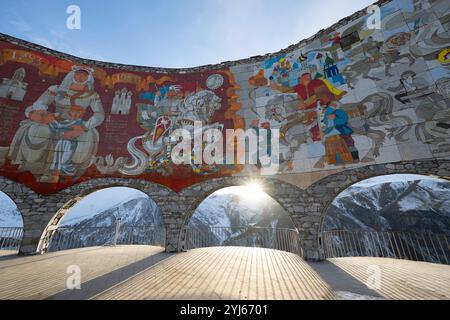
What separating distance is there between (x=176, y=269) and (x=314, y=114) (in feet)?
26.6

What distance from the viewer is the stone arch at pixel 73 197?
25.2 ft

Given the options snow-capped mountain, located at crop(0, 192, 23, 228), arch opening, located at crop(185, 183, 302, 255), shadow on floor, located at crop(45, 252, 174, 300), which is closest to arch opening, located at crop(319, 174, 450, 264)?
arch opening, located at crop(185, 183, 302, 255)

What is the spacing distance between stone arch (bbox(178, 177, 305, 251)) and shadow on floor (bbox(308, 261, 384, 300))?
158 centimetres

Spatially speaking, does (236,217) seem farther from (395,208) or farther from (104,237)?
(104,237)

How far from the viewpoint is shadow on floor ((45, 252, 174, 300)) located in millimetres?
3312

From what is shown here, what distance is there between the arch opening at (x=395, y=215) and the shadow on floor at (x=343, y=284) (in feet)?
48.9

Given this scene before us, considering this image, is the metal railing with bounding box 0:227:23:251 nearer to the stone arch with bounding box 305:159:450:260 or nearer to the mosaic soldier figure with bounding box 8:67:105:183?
the mosaic soldier figure with bounding box 8:67:105:183

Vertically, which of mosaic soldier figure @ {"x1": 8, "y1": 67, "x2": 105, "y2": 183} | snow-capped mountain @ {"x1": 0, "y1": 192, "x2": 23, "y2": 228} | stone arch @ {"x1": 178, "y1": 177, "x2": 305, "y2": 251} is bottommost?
snow-capped mountain @ {"x1": 0, "y1": 192, "x2": 23, "y2": 228}

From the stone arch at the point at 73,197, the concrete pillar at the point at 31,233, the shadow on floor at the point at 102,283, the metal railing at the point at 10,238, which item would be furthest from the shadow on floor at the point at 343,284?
the metal railing at the point at 10,238

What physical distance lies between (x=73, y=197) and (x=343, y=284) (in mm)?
10355

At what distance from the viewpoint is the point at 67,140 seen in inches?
350

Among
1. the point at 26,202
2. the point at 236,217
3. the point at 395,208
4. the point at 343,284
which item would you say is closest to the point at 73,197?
the point at 26,202

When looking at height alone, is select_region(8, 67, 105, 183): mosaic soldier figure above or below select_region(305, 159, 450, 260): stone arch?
above
